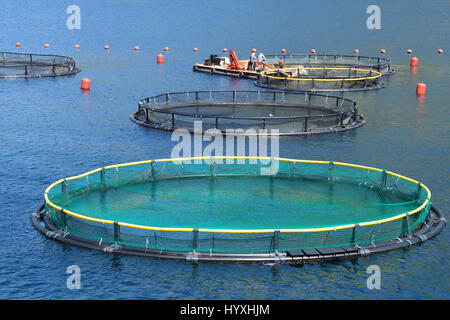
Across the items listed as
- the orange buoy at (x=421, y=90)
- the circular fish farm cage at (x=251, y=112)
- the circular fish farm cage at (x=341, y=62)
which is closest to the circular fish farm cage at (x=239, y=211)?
the circular fish farm cage at (x=251, y=112)

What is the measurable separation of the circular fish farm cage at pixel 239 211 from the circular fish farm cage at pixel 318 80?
39.7m

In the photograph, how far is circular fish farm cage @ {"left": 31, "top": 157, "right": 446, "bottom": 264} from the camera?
32625 mm

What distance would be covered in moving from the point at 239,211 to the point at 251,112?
104 ft

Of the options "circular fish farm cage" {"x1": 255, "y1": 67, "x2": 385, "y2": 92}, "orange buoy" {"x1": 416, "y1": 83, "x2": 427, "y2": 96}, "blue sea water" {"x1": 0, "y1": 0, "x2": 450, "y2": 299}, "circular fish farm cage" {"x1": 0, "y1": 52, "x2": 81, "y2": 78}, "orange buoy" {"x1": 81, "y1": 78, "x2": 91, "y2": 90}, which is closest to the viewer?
"blue sea water" {"x1": 0, "y1": 0, "x2": 450, "y2": 299}

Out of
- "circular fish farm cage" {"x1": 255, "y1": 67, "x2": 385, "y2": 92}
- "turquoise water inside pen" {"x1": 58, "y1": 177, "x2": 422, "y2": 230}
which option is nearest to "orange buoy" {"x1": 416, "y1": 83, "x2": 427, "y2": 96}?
"circular fish farm cage" {"x1": 255, "y1": 67, "x2": 385, "y2": 92}

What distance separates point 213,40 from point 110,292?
134 metres

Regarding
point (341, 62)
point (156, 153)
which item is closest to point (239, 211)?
point (156, 153)

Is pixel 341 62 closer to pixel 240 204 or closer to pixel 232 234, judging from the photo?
pixel 240 204

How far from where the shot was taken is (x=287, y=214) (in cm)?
3784

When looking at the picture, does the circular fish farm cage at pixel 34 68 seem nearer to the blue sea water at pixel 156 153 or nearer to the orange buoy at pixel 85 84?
the blue sea water at pixel 156 153

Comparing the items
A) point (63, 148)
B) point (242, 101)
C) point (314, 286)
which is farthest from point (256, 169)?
point (242, 101)

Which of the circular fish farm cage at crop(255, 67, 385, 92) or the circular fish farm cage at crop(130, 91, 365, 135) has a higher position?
the circular fish farm cage at crop(255, 67, 385, 92)

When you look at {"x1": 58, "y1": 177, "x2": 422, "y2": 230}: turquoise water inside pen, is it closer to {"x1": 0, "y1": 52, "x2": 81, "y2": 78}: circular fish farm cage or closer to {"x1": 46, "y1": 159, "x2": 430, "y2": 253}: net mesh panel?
{"x1": 46, "y1": 159, "x2": 430, "y2": 253}: net mesh panel

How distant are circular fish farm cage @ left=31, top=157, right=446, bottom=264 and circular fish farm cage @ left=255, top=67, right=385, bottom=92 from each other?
39.7 metres
